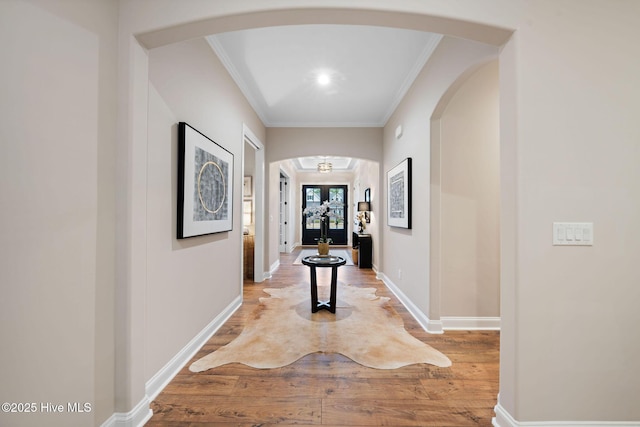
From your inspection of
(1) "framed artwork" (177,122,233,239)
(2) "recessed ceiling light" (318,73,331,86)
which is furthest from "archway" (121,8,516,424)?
(2) "recessed ceiling light" (318,73,331,86)

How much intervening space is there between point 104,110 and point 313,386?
6.81ft

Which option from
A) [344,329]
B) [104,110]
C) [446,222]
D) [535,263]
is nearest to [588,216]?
[535,263]

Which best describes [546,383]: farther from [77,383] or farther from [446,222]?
[77,383]

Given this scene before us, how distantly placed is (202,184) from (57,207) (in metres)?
1.24

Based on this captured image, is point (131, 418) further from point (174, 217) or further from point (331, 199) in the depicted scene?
point (331, 199)

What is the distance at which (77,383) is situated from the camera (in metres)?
1.32

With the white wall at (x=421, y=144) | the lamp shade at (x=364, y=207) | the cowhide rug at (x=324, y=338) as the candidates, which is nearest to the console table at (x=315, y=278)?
the cowhide rug at (x=324, y=338)

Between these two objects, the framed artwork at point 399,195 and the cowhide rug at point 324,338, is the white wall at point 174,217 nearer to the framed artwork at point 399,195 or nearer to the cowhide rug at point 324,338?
the cowhide rug at point 324,338

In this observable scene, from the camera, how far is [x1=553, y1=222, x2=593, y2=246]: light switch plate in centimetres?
154

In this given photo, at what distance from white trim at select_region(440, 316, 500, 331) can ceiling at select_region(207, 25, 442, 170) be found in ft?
8.86

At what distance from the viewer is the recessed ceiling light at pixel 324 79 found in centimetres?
340

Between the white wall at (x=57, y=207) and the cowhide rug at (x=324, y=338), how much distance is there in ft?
3.42

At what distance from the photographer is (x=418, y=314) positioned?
320cm

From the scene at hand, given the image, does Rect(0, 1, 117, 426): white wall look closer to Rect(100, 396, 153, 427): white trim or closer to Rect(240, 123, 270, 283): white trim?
Rect(100, 396, 153, 427): white trim
